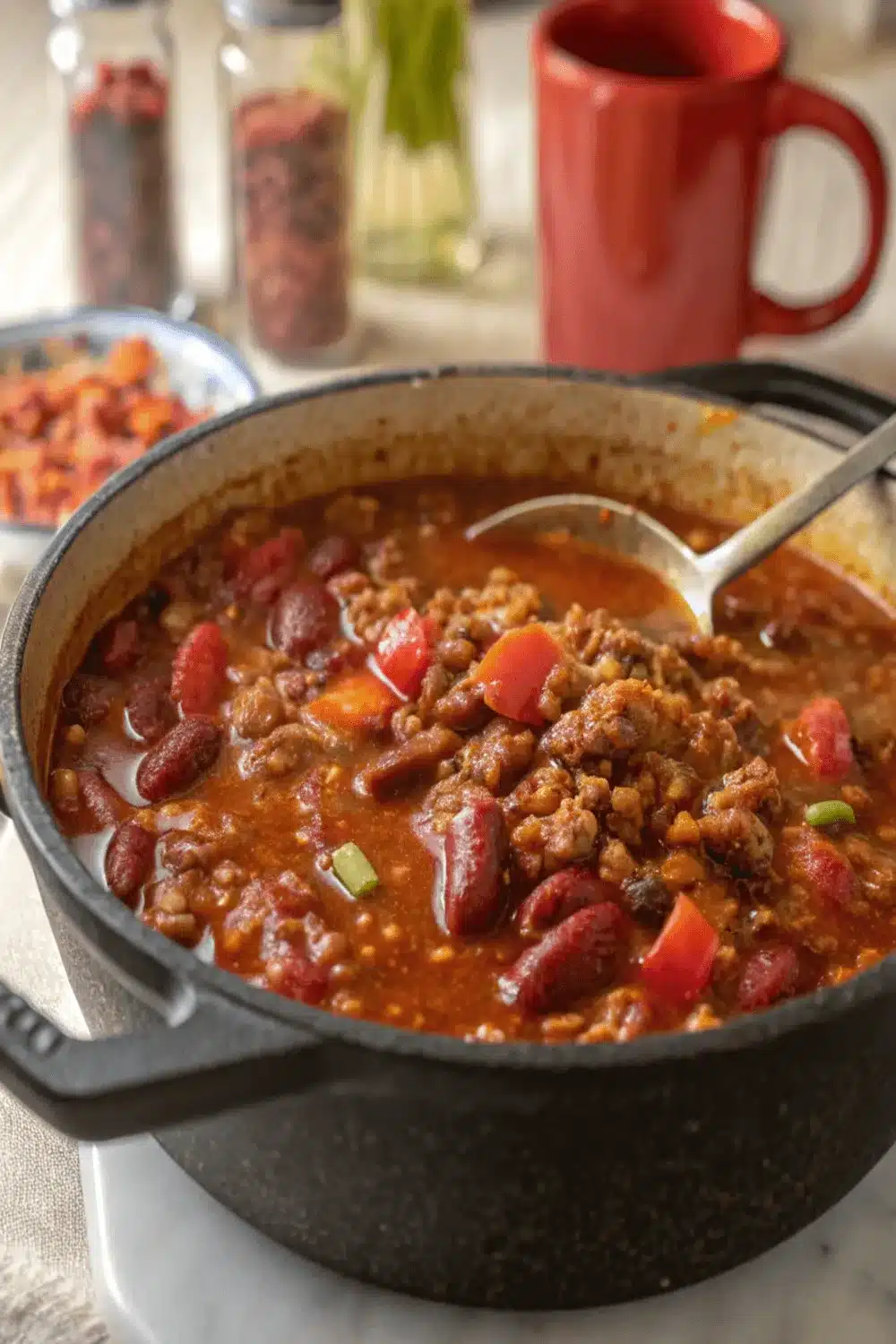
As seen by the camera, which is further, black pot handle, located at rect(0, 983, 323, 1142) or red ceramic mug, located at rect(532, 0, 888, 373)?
red ceramic mug, located at rect(532, 0, 888, 373)

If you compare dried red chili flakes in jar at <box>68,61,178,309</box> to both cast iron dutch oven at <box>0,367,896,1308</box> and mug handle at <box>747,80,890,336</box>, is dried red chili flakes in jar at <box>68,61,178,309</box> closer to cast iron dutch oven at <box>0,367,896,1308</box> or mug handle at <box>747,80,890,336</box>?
mug handle at <box>747,80,890,336</box>

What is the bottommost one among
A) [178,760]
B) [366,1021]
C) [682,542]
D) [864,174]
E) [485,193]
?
[485,193]

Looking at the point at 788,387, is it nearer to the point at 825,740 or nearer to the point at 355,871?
the point at 825,740

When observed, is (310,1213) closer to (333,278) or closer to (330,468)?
(330,468)

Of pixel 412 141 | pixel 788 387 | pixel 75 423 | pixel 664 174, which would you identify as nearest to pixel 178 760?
pixel 788 387

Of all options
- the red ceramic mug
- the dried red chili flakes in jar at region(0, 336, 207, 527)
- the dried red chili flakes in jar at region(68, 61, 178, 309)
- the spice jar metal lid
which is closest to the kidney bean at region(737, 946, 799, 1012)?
the dried red chili flakes in jar at region(0, 336, 207, 527)

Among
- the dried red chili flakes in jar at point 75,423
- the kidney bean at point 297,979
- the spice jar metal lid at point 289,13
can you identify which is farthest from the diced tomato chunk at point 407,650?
the spice jar metal lid at point 289,13
